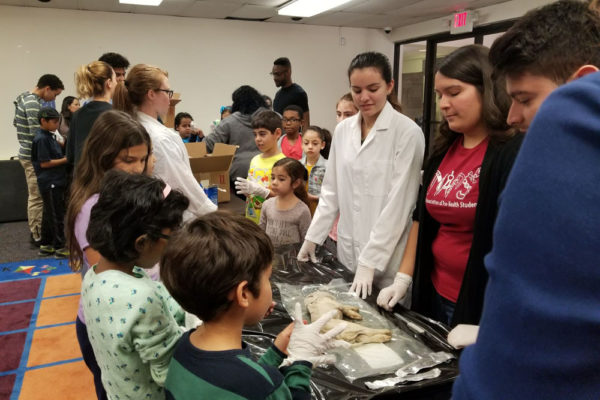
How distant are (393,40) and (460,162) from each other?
7103 mm

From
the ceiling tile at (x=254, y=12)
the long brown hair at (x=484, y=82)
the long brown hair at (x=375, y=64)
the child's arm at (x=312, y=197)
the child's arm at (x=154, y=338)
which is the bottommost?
the child's arm at (x=312, y=197)

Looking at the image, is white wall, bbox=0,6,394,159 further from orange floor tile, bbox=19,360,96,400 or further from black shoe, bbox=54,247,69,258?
orange floor tile, bbox=19,360,96,400

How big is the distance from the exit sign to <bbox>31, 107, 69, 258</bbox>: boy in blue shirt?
5.49 m

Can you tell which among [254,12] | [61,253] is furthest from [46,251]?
[254,12]

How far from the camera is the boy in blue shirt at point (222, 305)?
83 cm

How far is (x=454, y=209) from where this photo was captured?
4.57 feet

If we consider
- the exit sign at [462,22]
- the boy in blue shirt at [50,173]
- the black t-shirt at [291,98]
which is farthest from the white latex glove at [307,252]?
the exit sign at [462,22]

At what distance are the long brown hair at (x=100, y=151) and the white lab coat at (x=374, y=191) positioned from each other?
36.0 inches

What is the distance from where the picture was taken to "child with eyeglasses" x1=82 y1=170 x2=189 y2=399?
100 centimetres

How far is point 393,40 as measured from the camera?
25.7ft

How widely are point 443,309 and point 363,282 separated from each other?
302mm

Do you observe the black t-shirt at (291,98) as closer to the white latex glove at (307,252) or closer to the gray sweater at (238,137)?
the gray sweater at (238,137)

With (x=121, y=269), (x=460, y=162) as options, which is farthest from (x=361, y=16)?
(x=121, y=269)

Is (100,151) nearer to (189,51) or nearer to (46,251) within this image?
(46,251)
